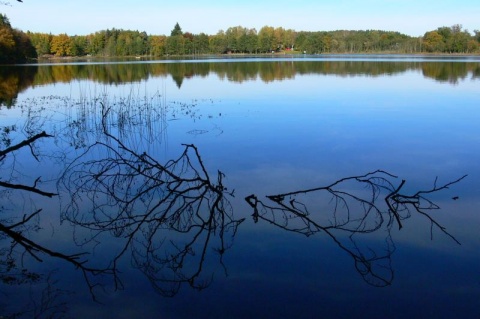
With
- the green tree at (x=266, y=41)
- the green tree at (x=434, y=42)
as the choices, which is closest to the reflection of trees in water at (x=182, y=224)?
the green tree at (x=434, y=42)

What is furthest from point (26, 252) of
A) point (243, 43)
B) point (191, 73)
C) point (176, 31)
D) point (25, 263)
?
point (176, 31)

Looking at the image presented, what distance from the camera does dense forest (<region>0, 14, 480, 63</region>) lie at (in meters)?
76.0

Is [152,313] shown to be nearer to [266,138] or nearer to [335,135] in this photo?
[266,138]

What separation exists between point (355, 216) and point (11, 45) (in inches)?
1720

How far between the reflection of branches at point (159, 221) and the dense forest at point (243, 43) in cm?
6614

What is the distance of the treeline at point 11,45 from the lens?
39.0 meters

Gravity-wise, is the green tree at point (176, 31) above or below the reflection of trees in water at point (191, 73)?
above

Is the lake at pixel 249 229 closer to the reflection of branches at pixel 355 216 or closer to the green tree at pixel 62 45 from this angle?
the reflection of branches at pixel 355 216

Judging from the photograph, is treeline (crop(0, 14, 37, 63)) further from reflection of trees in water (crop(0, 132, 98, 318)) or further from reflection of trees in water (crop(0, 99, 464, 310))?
reflection of trees in water (crop(0, 99, 464, 310))

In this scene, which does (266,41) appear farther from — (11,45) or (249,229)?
(249,229)

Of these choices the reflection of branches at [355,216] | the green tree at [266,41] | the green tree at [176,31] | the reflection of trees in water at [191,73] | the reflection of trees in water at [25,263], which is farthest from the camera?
the green tree at [176,31]

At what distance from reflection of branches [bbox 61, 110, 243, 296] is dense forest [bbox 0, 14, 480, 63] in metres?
66.1

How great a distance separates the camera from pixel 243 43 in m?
90.8

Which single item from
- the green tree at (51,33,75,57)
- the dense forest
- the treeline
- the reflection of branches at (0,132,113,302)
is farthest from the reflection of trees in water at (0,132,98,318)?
the green tree at (51,33,75,57)
